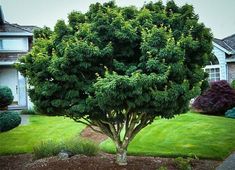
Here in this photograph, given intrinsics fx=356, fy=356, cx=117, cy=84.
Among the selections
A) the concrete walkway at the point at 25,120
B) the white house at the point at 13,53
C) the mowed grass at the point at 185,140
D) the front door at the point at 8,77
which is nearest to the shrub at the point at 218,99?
the mowed grass at the point at 185,140

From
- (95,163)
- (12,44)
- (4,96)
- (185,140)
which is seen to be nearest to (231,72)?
(185,140)

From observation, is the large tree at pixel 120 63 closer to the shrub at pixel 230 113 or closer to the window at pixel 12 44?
the shrub at pixel 230 113

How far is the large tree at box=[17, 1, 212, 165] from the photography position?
817 cm

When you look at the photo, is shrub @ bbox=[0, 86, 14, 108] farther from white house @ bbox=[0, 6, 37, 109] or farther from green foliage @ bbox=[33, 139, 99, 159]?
green foliage @ bbox=[33, 139, 99, 159]

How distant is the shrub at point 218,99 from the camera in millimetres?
21625

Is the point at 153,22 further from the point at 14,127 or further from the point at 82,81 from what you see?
the point at 14,127

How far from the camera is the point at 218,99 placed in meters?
21.8

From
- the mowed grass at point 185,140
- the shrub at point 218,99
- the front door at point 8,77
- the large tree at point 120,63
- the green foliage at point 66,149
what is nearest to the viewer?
the large tree at point 120,63

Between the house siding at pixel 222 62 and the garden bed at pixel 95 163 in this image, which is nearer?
the garden bed at pixel 95 163

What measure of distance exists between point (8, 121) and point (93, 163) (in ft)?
25.3

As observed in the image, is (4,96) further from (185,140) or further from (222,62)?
(222,62)

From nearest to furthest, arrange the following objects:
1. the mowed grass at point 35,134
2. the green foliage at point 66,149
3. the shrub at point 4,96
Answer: the green foliage at point 66,149, the mowed grass at point 35,134, the shrub at point 4,96

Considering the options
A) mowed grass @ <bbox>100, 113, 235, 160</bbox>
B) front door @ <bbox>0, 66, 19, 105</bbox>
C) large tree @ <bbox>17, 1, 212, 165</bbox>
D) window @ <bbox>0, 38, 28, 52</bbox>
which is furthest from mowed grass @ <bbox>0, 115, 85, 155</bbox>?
window @ <bbox>0, 38, 28, 52</bbox>

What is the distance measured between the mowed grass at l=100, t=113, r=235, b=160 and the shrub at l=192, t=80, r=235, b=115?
3.93m
